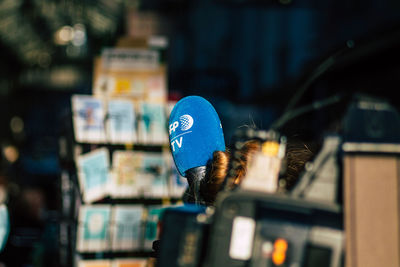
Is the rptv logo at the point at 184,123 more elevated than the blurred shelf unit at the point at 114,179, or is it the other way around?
the rptv logo at the point at 184,123

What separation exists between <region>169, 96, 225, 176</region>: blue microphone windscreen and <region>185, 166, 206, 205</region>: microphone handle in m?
0.02

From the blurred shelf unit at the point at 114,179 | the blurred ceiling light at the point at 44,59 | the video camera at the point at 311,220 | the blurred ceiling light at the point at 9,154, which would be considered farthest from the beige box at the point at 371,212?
the blurred ceiling light at the point at 44,59

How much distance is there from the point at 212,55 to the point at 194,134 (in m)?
10.4

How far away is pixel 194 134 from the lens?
1.90 metres

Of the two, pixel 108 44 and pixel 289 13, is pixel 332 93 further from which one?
pixel 108 44

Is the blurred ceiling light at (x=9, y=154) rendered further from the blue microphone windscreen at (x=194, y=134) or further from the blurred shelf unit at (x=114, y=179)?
the blue microphone windscreen at (x=194, y=134)

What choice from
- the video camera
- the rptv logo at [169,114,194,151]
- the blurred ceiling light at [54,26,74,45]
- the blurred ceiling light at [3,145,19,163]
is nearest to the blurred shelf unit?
the rptv logo at [169,114,194,151]

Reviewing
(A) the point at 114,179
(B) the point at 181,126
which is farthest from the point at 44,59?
(B) the point at 181,126

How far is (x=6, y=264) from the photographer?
15.3ft

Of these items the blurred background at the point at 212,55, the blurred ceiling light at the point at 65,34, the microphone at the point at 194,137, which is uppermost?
the blurred ceiling light at the point at 65,34

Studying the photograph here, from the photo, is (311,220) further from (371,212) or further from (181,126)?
(181,126)

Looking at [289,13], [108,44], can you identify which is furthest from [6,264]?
[289,13]

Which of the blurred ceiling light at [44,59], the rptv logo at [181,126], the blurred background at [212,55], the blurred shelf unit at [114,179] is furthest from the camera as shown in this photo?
the blurred ceiling light at [44,59]

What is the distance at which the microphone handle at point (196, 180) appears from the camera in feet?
5.86
